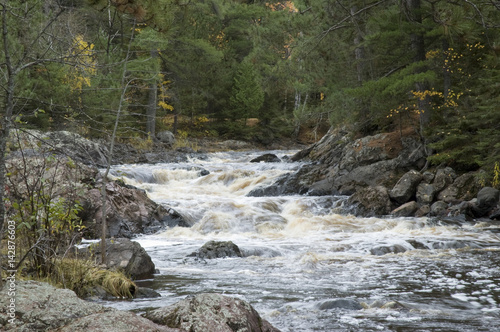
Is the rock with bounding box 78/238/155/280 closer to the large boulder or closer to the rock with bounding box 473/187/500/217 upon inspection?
the large boulder

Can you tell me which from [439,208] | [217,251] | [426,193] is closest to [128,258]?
[217,251]

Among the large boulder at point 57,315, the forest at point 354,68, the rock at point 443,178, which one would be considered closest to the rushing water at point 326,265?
the large boulder at point 57,315

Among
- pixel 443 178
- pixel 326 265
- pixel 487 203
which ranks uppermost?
pixel 443 178

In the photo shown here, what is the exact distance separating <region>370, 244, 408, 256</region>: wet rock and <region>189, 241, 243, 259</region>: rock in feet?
8.41

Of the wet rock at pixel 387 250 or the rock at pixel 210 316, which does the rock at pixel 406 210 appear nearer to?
the wet rock at pixel 387 250

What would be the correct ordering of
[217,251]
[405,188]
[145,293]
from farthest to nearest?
1. [405,188]
2. [217,251]
3. [145,293]

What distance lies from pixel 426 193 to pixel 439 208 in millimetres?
839

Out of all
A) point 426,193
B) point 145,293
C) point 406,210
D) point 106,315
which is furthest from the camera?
point 426,193

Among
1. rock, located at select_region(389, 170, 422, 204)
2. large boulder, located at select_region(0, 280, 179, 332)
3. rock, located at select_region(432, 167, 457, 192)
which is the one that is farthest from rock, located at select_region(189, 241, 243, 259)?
rock, located at select_region(432, 167, 457, 192)

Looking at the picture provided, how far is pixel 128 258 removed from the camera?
6.80m

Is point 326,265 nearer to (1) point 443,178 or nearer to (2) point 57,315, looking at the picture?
(2) point 57,315

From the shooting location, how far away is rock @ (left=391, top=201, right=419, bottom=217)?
12.1 m

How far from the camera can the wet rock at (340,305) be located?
5219 millimetres

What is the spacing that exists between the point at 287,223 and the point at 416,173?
13.9 feet
